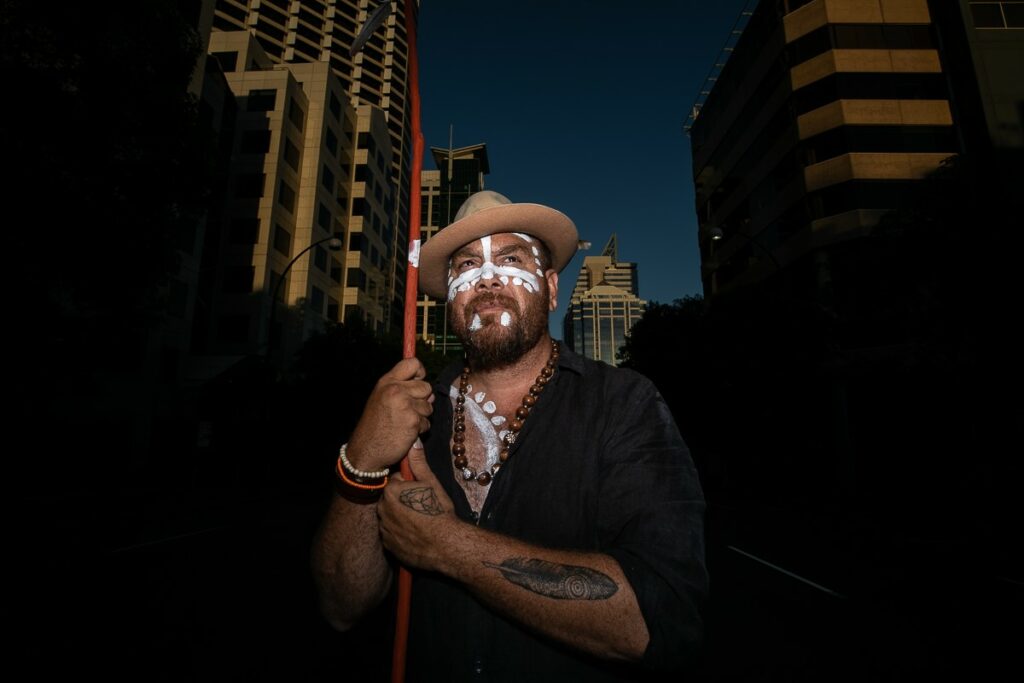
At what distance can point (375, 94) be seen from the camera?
68750 mm

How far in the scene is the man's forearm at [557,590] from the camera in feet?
4.99

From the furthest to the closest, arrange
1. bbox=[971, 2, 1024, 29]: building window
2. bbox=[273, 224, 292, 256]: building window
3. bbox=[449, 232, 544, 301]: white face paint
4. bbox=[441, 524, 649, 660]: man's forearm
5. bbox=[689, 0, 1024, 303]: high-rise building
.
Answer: bbox=[273, 224, 292, 256]: building window, bbox=[689, 0, 1024, 303]: high-rise building, bbox=[971, 2, 1024, 29]: building window, bbox=[449, 232, 544, 301]: white face paint, bbox=[441, 524, 649, 660]: man's forearm

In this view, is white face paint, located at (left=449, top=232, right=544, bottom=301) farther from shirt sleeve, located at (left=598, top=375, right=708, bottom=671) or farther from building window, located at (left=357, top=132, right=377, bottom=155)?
building window, located at (left=357, top=132, right=377, bottom=155)

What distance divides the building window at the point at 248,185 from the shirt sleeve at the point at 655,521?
39.4 metres

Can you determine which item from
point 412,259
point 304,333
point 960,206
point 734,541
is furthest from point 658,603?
point 304,333

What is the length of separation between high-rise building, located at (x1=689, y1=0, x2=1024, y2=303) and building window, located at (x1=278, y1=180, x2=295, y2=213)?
29.6 m

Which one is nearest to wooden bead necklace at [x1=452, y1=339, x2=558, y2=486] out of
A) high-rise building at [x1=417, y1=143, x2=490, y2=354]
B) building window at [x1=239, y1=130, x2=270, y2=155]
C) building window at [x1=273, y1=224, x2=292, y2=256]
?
building window at [x1=273, y1=224, x2=292, y2=256]

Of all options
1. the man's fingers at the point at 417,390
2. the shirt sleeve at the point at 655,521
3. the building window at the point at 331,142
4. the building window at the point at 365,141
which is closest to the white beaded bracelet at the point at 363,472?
the man's fingers at the point at 417,390

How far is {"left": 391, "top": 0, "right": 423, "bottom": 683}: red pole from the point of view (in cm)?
169

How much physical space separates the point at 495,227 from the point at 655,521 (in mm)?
1729

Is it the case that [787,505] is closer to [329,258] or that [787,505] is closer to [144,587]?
[144,587]

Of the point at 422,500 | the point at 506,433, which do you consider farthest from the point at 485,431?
the point at 422,500

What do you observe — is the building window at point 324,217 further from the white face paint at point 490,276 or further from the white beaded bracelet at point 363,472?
the white beaded bracelet at point 363,472

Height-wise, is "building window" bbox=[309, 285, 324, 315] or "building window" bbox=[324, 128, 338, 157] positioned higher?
"building window" bbox=[324, 128, 338, 157]
